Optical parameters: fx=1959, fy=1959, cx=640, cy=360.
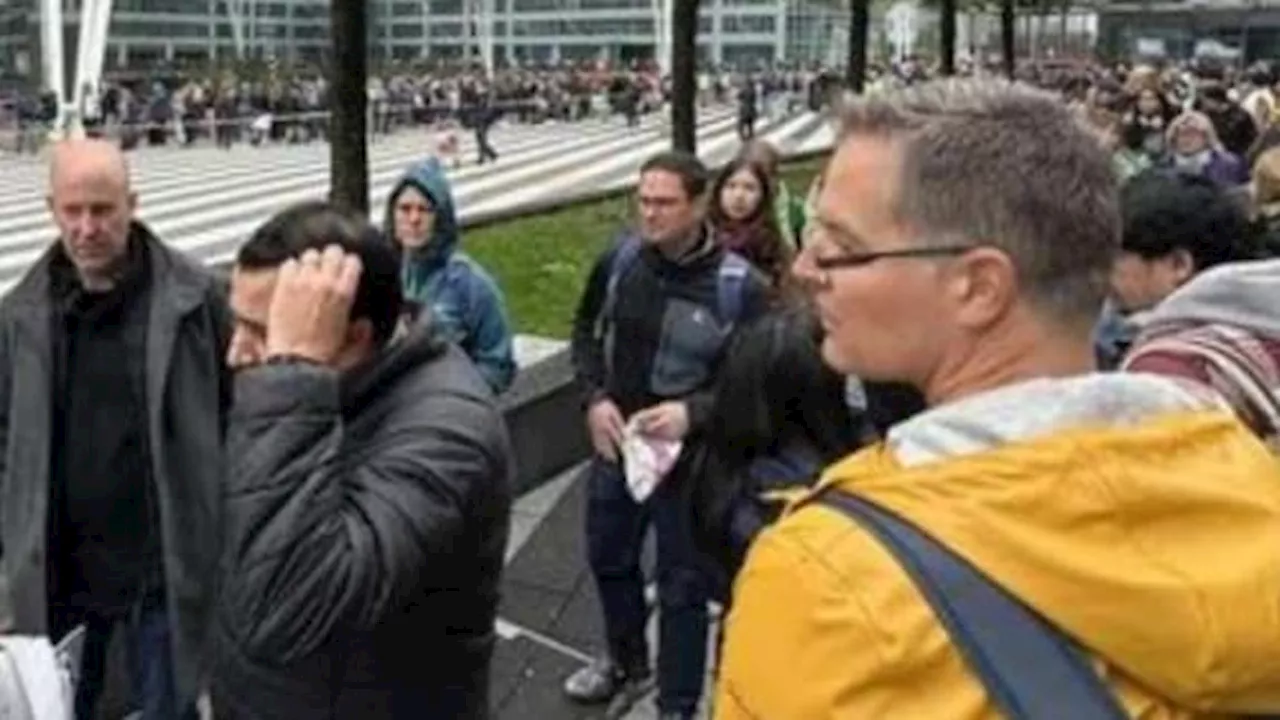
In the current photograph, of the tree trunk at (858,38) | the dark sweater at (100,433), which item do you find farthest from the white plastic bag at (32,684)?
the tree trunk at (858,38)

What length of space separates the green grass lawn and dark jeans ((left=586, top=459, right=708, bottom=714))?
3313 mm

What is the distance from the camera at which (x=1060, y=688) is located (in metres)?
1.31

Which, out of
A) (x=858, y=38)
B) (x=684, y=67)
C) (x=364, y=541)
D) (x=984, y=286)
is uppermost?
(x=858, y=38)

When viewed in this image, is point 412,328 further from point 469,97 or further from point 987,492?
point 469,97

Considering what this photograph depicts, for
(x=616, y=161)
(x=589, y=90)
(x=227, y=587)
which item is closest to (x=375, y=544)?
(x=227, y=587)

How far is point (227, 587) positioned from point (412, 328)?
422 mm

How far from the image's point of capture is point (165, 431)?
12.1 feet

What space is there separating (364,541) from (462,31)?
11029cm

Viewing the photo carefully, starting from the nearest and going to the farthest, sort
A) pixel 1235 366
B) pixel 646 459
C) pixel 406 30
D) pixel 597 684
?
1. pixel 1235 366
2. pixel 646 459
3. pixel 597 684
4. pixel 406 30

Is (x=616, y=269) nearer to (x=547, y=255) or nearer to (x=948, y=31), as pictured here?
(x=547, y=255)

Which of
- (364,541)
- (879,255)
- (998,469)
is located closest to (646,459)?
(364,541)

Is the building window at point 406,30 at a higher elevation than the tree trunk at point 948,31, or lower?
higher

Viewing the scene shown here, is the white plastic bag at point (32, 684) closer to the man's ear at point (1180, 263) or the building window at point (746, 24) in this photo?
the man's ear at point (1180, 263)

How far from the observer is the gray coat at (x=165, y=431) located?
3631mm
